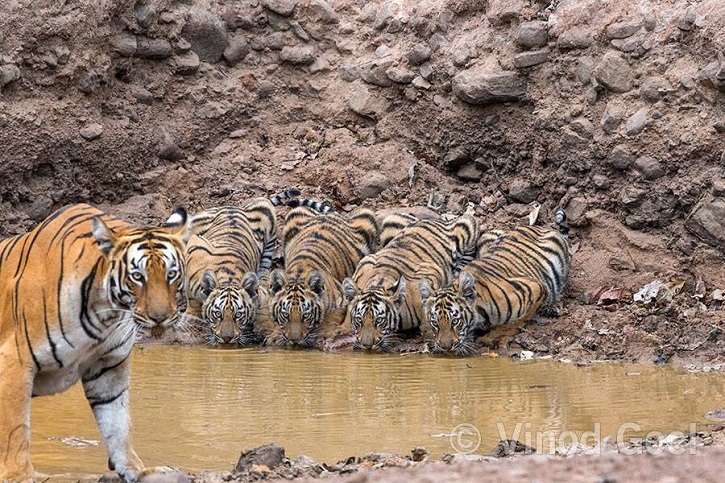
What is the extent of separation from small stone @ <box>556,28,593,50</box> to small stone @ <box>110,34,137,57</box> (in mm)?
3641

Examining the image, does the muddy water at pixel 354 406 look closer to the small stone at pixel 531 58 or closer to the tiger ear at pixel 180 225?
the tiger ear at pixel 180 225

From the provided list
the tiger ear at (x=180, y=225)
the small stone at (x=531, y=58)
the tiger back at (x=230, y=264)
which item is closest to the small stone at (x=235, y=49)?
the tiger back at (x=230, y=264)

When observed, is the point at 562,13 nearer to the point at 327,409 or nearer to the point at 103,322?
the point at 327,409

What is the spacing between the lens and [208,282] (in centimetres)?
1024

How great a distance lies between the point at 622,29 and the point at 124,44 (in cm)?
418

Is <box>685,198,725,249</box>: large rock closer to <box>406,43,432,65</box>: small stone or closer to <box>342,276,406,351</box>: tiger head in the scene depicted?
<box>342,276,406,351</box>: tiger head

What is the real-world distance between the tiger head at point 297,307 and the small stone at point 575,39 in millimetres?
2685

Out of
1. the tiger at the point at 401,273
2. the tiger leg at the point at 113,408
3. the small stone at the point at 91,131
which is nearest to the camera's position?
the tiger leg at the point at 113,408

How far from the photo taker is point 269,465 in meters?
5.52

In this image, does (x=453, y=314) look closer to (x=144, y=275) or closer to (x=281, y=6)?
(x=281, y=6)

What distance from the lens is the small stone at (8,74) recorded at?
1092 cm

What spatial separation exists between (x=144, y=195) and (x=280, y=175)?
3.87 ft

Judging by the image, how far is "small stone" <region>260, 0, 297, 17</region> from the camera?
40.7 ft

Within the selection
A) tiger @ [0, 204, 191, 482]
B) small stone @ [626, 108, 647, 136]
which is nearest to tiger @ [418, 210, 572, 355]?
small stone @ [626, 108, 647, 136]
